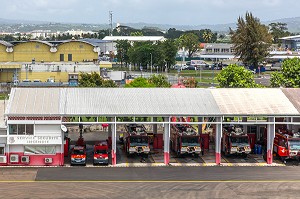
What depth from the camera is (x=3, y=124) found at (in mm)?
41000

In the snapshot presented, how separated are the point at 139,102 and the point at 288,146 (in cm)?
1100

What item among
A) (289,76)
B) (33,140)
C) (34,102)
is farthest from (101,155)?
(289,76)

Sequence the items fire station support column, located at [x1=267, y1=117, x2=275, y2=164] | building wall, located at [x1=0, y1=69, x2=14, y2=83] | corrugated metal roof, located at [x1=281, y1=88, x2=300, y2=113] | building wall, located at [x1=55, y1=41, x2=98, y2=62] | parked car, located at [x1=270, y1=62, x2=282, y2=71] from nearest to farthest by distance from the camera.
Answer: fire station support column, located at [x1=267, y1=117, x2=275, y2=164] < corrugated metal roof, located at [x1=281, y1=88, x2=300, y2=113] < building wall, located at [x1=0, y1=69, x2=14, y2=83] < building wall, located at [x1=55, y1=41, x2=98, y2=62] < parked car, located at [x1=270, y1=62, x2=282, y2=71]

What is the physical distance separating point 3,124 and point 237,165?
54.2 ft

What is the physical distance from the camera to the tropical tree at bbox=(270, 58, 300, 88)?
69750 millimetres

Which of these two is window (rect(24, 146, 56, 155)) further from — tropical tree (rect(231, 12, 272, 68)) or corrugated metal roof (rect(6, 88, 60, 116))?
tropical tree (rect(231, 12, 272, 68))

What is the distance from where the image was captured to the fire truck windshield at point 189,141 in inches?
1689

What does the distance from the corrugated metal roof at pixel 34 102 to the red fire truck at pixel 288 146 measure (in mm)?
15994

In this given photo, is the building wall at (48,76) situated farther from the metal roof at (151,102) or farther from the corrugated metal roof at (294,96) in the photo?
the corrugated metal roof at (294,96)

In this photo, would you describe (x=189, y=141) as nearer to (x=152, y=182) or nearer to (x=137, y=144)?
(x=137, y=144)

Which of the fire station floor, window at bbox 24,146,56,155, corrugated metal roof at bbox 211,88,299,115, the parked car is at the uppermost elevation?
the parked car

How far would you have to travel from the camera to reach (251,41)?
11131cm

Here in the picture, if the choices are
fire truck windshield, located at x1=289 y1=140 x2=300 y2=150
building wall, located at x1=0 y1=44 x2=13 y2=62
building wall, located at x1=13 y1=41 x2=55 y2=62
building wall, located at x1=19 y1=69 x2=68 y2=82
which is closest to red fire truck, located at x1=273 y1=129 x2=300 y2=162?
fire truck windshield, located at x1=289 y1=140 x2=300 y2=150

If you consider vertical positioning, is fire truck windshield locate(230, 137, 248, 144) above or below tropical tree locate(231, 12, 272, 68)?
below
